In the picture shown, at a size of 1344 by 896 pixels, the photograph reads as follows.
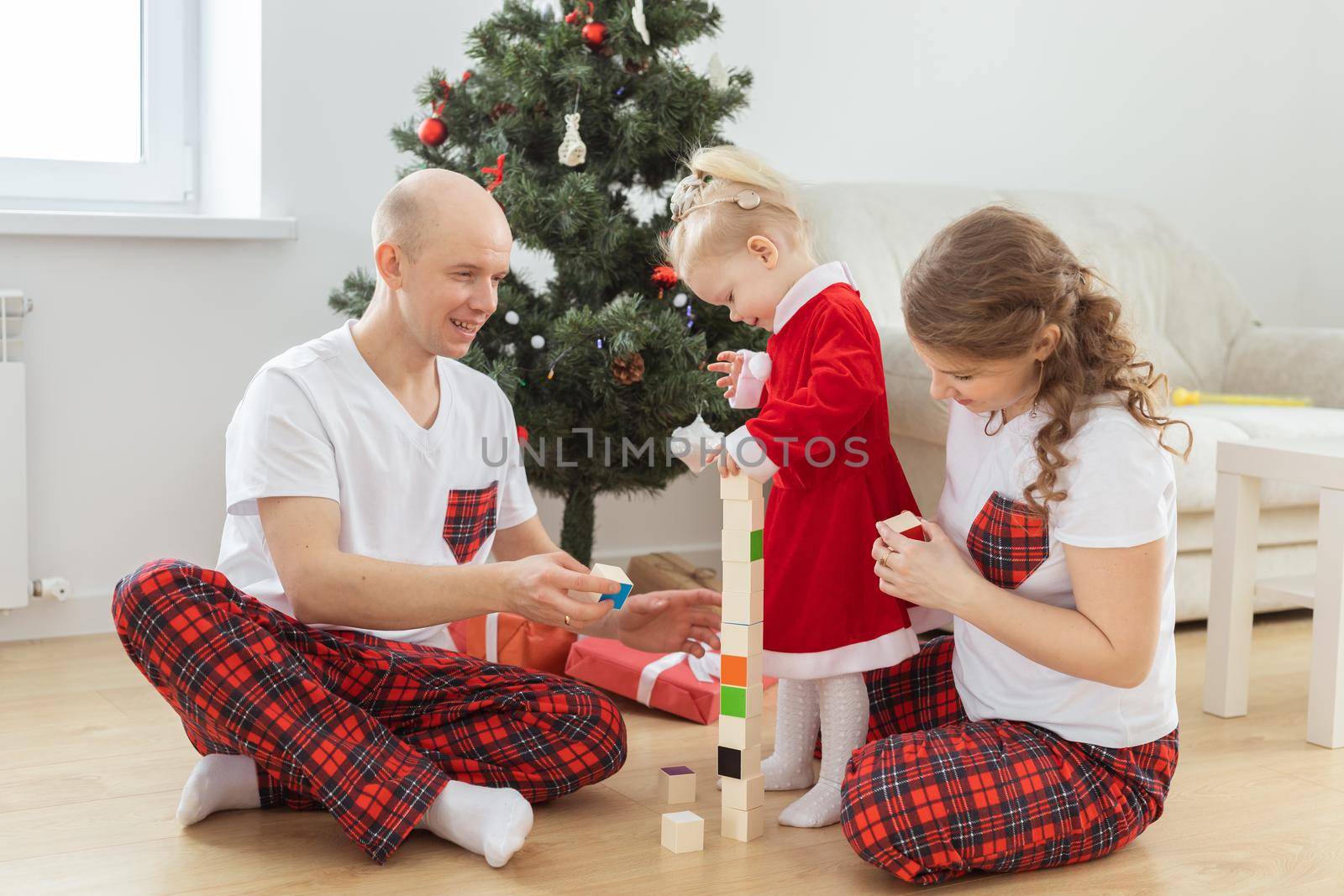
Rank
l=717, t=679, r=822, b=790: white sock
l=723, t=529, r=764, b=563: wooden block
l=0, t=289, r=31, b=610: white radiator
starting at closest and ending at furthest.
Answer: l=723, t=529, r=764, b=563: wooden block → l=717, t=679, r=822, b=790: white sock → l=0, t=289, r=31, b=610: white radiator

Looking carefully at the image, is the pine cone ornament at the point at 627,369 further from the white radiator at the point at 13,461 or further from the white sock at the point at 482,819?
the white radiator at the point at 13,461

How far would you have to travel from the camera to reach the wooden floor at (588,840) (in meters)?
1.38

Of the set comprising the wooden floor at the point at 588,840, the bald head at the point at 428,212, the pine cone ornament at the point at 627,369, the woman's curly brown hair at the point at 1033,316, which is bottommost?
the wooden floor at the point at 588,840

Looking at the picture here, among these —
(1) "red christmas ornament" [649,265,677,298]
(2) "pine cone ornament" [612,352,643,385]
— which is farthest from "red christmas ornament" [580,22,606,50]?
(2) "pine cone ornament" [612,352,643,385]

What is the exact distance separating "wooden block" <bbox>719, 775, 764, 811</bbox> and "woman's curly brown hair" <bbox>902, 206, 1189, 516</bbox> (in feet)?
1.47

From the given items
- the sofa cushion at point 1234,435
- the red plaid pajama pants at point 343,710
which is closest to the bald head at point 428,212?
the red plaid pajama pants at point 343,710

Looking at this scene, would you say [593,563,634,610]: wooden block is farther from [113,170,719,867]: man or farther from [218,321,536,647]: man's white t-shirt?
[218,321,536,647]: man's white t-shirt

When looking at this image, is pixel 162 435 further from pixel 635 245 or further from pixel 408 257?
pixel 408 257

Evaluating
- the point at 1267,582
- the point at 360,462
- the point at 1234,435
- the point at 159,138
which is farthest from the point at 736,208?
the point at 159,138

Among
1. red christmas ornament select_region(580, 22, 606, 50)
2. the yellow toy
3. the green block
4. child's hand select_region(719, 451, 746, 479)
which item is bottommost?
the green block

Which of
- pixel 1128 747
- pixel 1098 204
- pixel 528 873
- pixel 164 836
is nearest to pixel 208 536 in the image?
pixel 164 836

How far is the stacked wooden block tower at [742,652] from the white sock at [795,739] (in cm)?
17

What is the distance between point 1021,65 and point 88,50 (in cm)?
225

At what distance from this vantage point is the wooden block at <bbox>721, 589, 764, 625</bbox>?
4.76 ft
